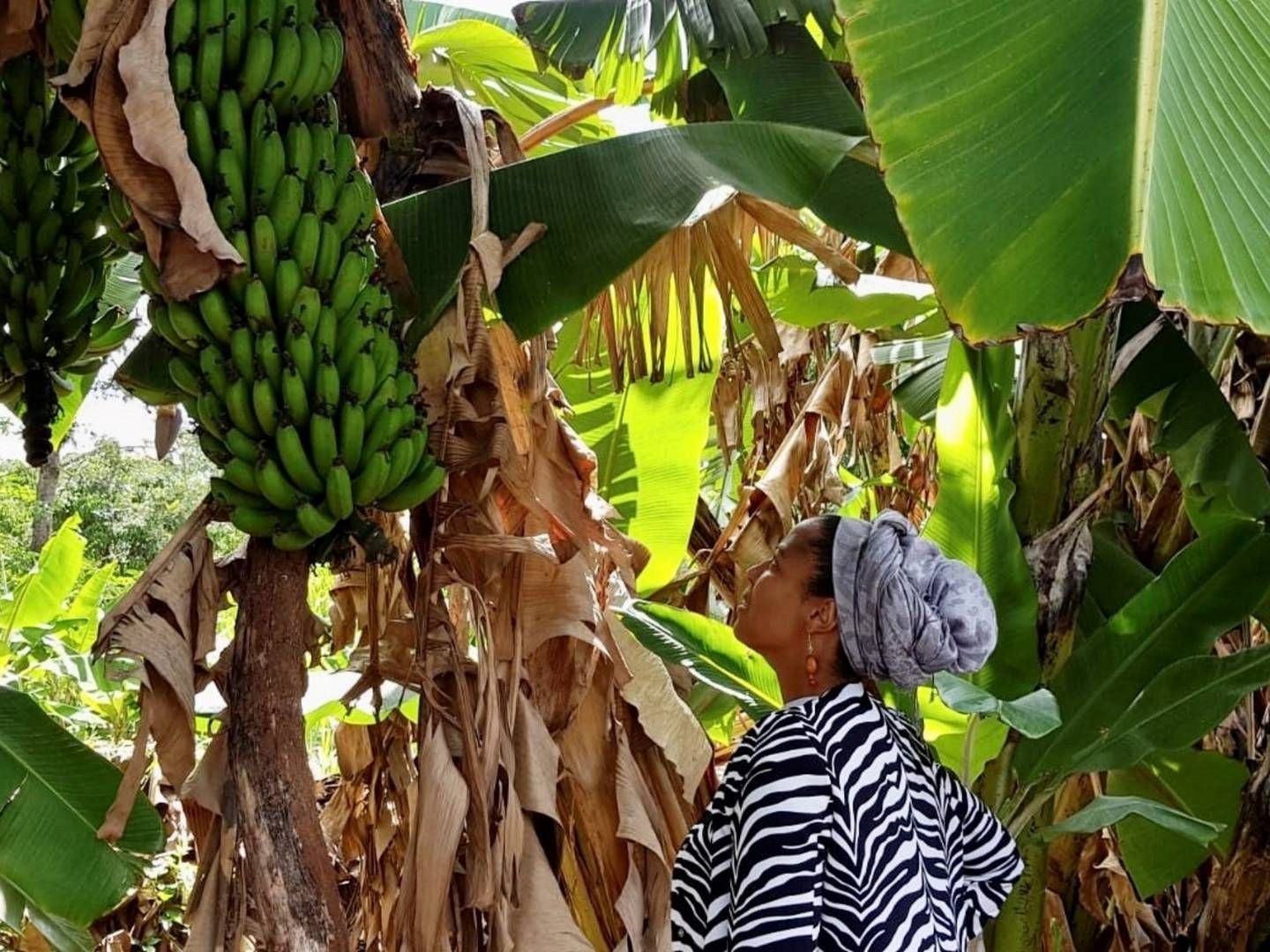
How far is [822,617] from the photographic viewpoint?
1.23 meters

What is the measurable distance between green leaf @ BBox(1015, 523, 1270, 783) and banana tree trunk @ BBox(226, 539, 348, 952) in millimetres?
935

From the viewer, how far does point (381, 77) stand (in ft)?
3.99

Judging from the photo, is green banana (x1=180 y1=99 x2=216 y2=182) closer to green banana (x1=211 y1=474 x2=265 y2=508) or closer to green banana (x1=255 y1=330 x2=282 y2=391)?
green banana (x1=255 y1=330 x2=282 y2=391)

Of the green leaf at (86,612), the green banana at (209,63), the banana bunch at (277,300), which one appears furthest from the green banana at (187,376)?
the green leaf at (86,612)

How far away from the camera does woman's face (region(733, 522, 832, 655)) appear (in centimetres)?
124

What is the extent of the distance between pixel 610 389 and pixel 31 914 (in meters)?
1.14

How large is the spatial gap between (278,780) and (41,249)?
2.08ft

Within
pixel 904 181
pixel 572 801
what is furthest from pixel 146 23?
pixel 572 801

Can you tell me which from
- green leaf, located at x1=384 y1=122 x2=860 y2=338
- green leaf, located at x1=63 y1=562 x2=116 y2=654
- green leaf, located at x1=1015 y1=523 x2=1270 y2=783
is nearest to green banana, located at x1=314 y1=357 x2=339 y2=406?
green leaf, located at x1=384 y1=122 x2=860 y2=338

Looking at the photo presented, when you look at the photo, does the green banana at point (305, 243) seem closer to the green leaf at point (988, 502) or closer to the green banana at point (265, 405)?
the green banana at point (265, 405)

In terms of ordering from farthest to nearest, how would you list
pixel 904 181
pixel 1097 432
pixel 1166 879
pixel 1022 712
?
1. pixel 1166 879
2. pixel 1097 432
3. pixel 1022 712
4. pixel 904 181

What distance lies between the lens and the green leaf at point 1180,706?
4.72ft

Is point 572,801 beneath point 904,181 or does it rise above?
beneath

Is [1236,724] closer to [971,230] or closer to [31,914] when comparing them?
[971,230]
